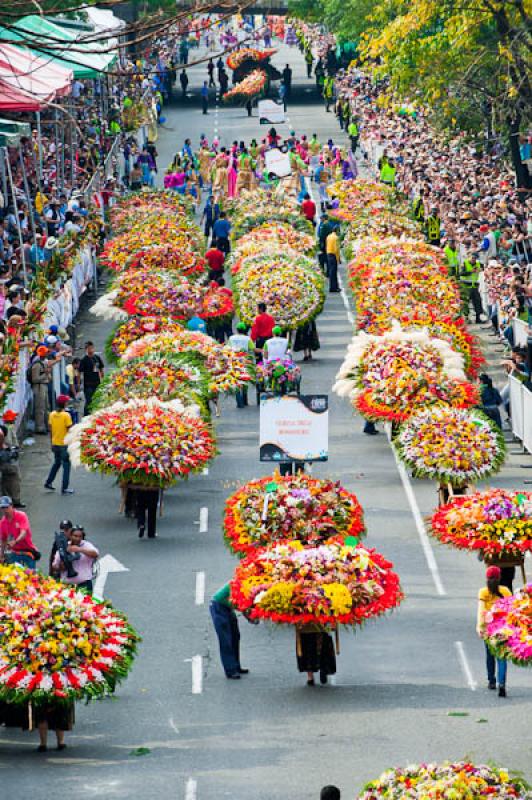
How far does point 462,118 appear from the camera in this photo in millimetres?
55625

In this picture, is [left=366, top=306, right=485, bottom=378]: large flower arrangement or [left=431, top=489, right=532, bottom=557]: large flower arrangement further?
[left=366, top=306, right=485, bottom=378]: large flower arrangement

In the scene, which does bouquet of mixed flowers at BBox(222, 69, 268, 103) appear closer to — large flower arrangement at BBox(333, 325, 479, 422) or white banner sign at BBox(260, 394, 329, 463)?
large flower arrangement at BBox(333, 325, 479, 422)

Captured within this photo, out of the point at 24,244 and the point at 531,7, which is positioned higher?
the point at 531,7

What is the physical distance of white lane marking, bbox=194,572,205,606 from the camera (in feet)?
74.9

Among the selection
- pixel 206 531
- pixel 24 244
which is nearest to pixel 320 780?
pixel 206 531

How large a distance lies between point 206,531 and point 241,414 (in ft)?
25.0

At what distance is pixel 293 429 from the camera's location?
26141 mm

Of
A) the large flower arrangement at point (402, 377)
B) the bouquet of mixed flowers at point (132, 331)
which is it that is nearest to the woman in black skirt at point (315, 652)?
the large flower arrangement at point (402, 377)

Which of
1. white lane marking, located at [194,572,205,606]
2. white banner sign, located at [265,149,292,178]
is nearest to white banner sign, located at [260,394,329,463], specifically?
white lane marking, located at [194,572,205,606]

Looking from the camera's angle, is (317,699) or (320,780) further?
(317,699)

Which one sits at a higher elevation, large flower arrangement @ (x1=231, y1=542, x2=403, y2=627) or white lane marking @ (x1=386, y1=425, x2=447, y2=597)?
large flower arrangement @ (x1=231, y1=542, x2=403, y2=627)

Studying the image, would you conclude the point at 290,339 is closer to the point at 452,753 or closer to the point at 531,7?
the point at 531,7

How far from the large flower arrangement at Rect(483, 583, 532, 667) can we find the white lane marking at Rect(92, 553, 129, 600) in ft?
21.7

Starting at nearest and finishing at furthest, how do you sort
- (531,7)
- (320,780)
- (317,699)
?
(320,780)
(317,699)
(531,7)
